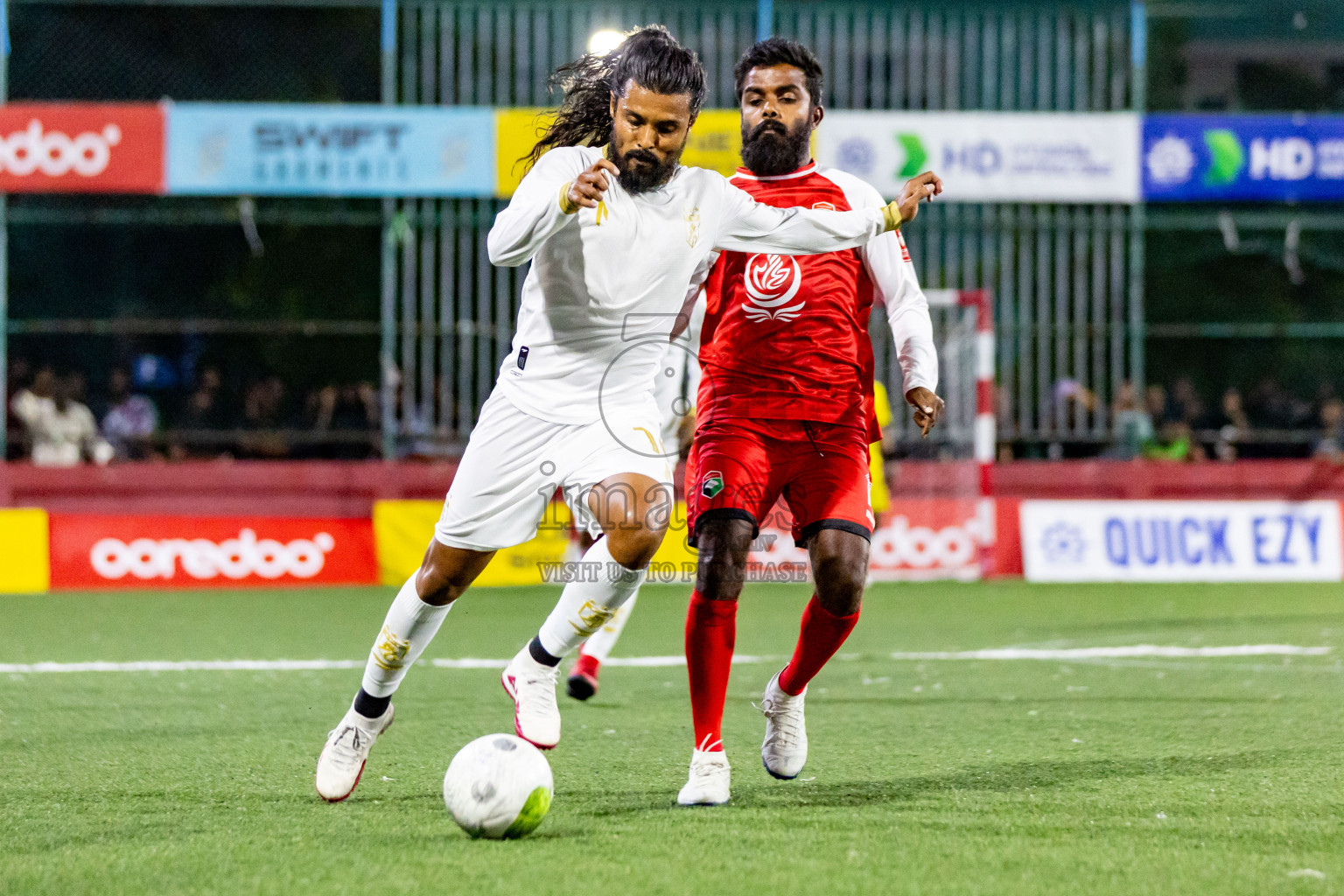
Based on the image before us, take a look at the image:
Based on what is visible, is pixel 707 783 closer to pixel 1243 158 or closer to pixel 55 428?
pixel 55 428

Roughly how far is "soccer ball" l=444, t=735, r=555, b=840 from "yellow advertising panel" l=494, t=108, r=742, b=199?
424 inches

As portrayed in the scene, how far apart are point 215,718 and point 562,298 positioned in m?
2.90

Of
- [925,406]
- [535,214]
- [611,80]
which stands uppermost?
[611,80]

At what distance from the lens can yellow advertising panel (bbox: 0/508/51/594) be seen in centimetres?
1399

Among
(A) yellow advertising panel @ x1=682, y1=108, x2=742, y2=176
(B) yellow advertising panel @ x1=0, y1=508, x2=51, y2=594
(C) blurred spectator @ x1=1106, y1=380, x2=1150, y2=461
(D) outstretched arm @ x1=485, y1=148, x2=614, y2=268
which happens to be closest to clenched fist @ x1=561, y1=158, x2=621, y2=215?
(D) outstretched arm @ x1=485, y1=148, x2=614, y2=268

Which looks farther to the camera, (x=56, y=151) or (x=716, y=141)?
(x=56, y=151)

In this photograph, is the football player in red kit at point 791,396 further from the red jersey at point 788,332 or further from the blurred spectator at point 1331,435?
the blurred spectator at point 1331,435

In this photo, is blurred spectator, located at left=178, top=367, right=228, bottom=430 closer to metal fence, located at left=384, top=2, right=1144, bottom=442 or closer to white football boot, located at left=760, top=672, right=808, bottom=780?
metal fence, located at left=384, top=2, right=1144, bottom=442

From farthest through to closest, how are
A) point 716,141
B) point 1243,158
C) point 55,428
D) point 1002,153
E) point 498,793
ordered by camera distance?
point 1243,158, point 1002,153, point 55,428, point 716,141, point 498,793

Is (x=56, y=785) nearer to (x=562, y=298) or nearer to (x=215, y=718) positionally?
(x=215, y=718)

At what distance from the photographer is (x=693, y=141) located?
15.1 metres

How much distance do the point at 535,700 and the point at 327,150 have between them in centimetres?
1104

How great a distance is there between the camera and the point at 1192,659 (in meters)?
8.84

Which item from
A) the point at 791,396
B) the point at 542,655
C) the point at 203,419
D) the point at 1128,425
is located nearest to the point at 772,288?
the point at 791,396
